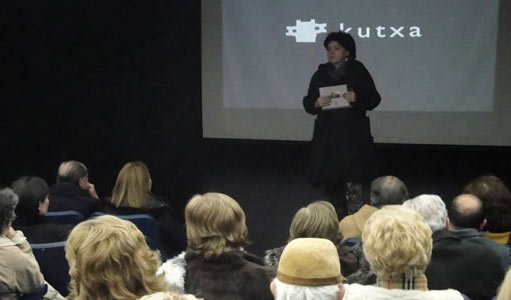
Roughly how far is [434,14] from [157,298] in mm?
5215

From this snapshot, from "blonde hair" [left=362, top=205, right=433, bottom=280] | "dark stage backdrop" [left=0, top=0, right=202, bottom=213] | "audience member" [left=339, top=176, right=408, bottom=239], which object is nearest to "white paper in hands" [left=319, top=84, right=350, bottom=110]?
"audience member" [left=339, top=176, right=408, bottom=239]

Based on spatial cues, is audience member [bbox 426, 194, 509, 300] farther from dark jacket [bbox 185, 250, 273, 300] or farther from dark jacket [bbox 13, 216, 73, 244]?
dark jacket [bbox 13, 216, 73, 244]

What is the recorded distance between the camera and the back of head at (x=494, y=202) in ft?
10.7

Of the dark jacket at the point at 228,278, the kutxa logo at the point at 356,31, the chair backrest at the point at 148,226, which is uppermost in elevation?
the kutxa logo at the point at 356,31

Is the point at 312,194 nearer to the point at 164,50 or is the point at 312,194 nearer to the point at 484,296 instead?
the point at 164,50

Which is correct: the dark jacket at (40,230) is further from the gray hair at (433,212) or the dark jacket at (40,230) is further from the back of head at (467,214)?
the back of head at (467,214)

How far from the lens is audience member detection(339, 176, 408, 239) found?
3562 mm

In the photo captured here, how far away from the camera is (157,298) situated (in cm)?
123

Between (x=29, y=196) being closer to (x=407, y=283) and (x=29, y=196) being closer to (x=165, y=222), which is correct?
(x=165, y=222)

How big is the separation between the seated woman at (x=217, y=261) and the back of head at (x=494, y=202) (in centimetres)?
149

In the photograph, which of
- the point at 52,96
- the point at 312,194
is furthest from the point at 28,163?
the point at 312,194

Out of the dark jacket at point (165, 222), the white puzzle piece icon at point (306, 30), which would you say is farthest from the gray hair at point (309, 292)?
the white puzzle piece icon at point (306, 30)

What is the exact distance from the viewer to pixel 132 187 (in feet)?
13.2

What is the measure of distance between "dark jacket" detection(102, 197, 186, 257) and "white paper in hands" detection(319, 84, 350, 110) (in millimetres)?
1759
